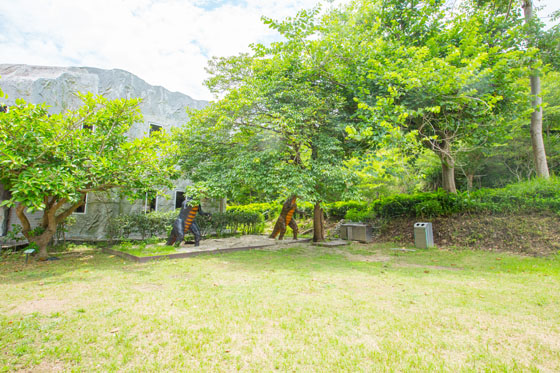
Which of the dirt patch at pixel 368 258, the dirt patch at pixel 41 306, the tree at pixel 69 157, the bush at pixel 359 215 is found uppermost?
the tree at pixel 69 157

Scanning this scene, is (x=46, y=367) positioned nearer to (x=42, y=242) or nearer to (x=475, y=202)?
(x=42, y=242)

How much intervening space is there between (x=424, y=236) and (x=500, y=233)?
2.11 m

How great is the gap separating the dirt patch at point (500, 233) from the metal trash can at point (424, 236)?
428 mm

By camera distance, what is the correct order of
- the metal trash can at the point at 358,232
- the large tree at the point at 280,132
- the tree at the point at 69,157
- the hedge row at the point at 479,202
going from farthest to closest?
1. the metal trash can at the point at 358,232
2. the hedge row at the point at 479,202
3. the large tree at the point at 280,132
4. the tree at the point at 69,157

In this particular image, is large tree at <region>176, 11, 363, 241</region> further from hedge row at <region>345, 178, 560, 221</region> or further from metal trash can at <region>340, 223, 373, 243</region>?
hedge row at <region>345, 178, 560, 221</region>

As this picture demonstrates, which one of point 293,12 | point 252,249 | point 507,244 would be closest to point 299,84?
point 293,12

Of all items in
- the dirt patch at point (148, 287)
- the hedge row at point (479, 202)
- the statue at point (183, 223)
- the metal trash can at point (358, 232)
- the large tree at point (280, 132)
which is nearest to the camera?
the dirt patch at point (148, 287)

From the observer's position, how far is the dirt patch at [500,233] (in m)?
7.57

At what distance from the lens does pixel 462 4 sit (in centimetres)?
1065

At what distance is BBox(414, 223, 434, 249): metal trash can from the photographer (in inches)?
362

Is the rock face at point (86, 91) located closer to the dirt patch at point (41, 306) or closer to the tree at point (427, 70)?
the dirt patch at point (41, 306)

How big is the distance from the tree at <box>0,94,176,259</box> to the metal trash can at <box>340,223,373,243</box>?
7.57 metres

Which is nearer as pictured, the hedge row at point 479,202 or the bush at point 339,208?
the hedge row at point 479,202

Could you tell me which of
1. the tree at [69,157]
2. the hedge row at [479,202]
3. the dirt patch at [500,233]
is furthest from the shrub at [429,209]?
the tree at [69,157]
